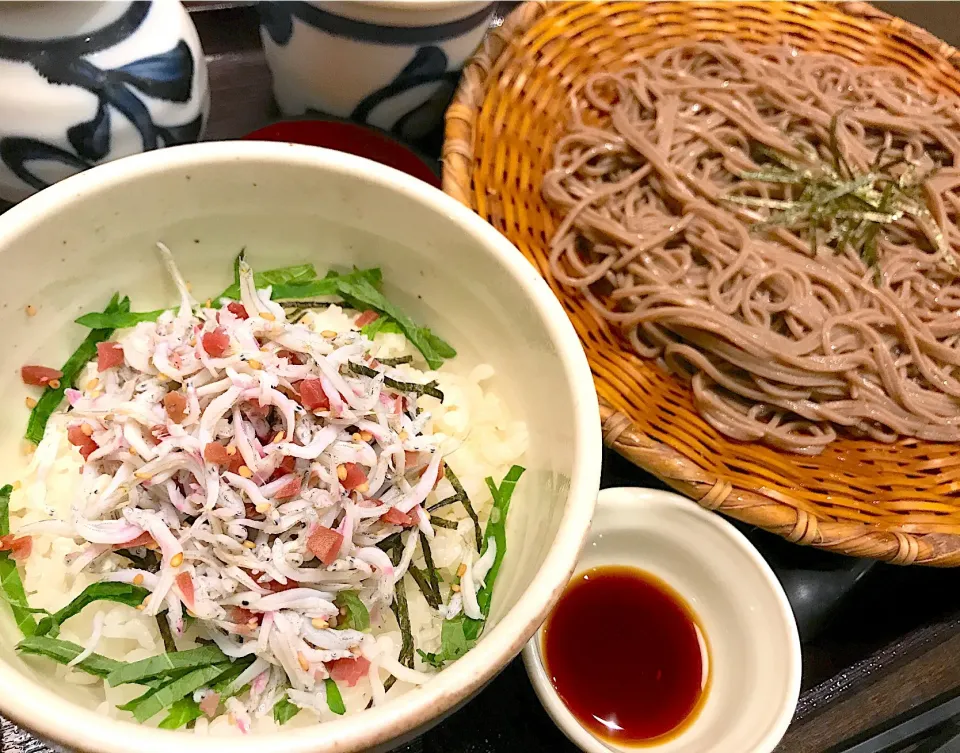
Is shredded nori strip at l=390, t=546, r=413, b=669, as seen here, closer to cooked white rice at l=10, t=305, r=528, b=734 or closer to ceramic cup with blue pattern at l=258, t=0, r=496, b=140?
cooked white rice at l=10, t=305, r=528, b=734

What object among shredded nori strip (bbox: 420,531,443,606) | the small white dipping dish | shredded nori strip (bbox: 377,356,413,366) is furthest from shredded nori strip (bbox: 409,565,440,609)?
shredded nori strip (bbox: 377,356,413,366)

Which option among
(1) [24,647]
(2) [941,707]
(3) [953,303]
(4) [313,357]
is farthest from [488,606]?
(3) [953,303]

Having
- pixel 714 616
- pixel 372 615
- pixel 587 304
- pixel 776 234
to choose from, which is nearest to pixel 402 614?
pixel 372 615

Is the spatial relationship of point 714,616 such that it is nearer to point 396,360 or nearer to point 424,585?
point 424,585

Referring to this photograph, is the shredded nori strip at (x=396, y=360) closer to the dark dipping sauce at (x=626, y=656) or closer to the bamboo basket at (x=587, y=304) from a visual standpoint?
the bamboo basket at (x=587, y=304)

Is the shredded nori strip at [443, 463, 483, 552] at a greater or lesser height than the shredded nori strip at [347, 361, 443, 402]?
lesser

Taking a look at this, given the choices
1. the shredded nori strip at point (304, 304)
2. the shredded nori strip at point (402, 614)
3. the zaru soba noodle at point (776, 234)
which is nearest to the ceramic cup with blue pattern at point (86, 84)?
the shredded nori strip at point (304, 304)

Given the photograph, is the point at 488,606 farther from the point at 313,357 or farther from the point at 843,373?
the point at 843,373
